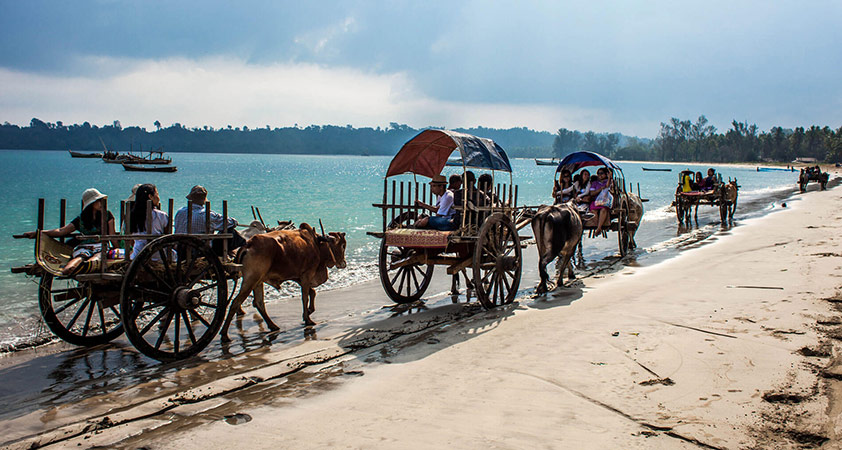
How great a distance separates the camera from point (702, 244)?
55.5ft

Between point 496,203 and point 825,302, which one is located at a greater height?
point 496,203

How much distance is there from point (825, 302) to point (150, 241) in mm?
8727

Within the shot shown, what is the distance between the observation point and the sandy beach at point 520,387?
4.46 metres

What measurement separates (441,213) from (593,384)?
4.26 meters

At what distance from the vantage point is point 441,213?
9.13m

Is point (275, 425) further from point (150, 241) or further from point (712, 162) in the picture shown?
point (712, 162)

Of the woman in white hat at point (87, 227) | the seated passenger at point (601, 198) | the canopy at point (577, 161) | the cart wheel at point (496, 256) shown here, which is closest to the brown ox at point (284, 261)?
the woman in white hat at point (87, 227)

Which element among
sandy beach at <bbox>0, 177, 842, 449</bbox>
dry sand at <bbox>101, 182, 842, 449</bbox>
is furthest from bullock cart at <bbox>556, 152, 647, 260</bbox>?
sandy beach at <bbox>0, 177, 842, 449</bbox>

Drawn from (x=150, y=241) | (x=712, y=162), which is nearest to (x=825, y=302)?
(x=150, y=241)

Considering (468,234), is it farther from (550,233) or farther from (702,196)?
(702,196)

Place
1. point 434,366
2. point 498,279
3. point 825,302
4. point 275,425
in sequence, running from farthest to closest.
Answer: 1. point 498,279
2. point 825,302
3. point 434,366
4. point 275,425

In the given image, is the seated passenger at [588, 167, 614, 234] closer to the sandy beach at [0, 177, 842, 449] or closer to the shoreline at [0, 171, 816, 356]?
the shoreline at [0, 171, 816, 356]

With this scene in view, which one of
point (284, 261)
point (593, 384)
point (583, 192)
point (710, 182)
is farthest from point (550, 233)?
point (710, 182)

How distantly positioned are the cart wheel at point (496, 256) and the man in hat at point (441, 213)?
58 cm
